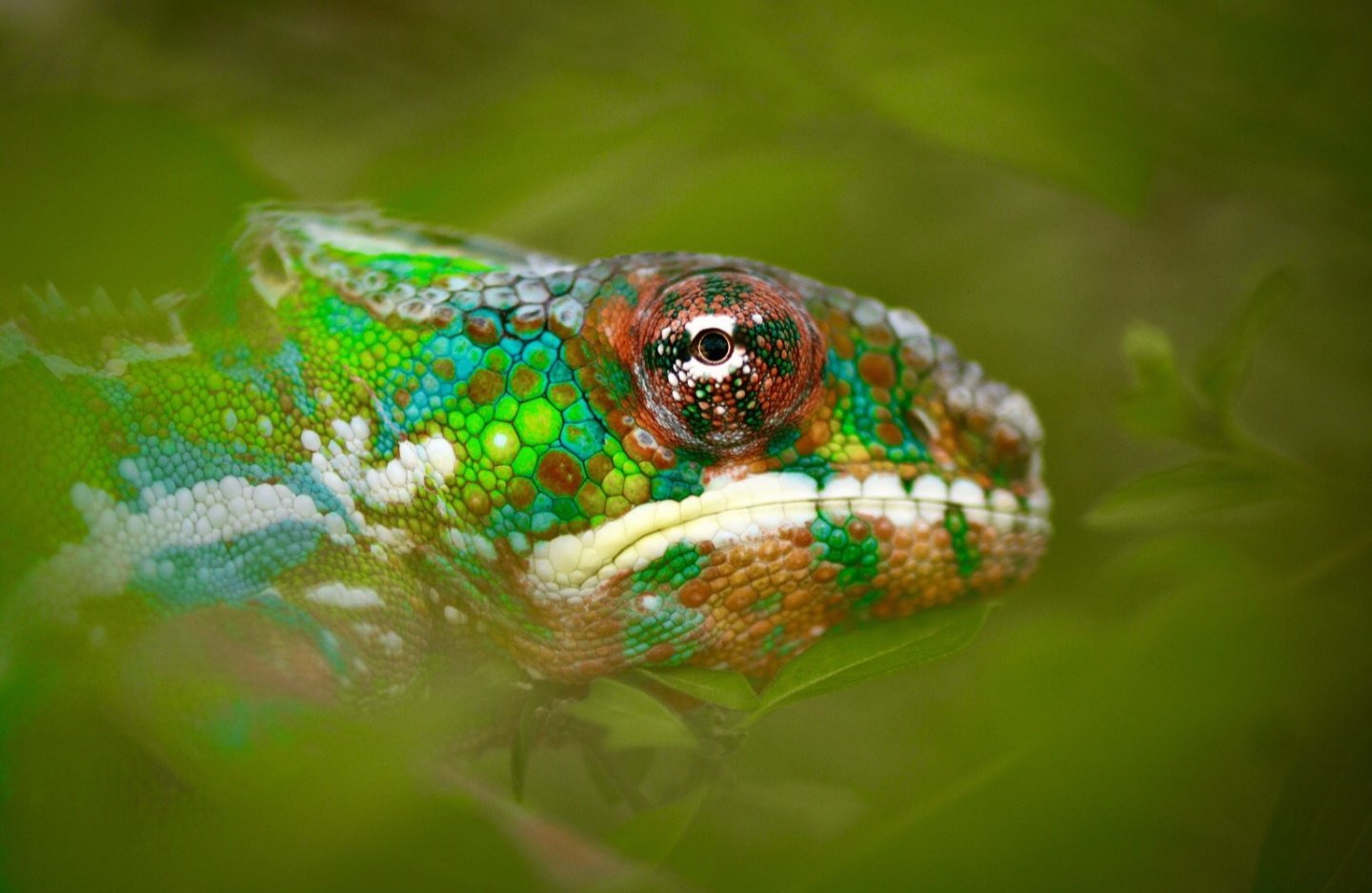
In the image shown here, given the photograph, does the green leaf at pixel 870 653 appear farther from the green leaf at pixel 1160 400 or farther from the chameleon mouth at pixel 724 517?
the green leaf at pixel 1160 400

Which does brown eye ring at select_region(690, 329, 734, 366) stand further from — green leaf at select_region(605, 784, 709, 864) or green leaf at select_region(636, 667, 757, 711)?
green leaf at select_region(605, 784, 709, 864)

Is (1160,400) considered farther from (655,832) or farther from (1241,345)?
(655,832)

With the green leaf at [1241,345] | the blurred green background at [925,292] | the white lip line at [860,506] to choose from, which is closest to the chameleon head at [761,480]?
the white lip line at [860,506]

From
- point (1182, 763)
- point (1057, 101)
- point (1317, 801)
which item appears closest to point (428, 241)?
point (1057, 101)

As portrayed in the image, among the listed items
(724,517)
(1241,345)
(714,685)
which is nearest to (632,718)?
(714,685)

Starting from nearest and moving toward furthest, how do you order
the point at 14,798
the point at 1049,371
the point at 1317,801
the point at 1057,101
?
the point at 14,798 < the point at 1317,801 < the point at 1057,101 < the point at 1049,371

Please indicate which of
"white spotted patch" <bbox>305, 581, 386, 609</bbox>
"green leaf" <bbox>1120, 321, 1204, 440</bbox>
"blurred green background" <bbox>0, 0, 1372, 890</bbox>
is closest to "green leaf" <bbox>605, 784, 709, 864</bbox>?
"blurred green background" <bbox>0, 0, 1372, 890</bbox>

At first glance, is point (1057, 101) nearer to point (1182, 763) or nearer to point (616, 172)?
point (616, 172)
